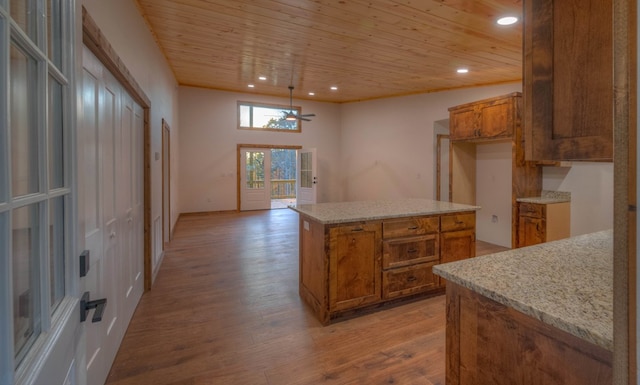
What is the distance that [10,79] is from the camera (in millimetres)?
573

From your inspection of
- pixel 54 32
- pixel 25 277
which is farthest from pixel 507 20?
pixel 25 277

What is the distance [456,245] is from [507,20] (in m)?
2.60

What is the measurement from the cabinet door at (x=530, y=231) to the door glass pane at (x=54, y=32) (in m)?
4.78

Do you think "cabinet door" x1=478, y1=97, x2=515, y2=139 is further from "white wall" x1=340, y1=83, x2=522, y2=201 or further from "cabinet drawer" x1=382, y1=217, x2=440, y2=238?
"cabinet drawer" x1=382, y1=217, x2=440, y2=238

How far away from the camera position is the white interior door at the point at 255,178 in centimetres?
832

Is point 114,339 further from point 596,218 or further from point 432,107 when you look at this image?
point 432,107

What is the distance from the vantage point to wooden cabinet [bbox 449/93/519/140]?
157 inches

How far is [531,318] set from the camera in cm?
95

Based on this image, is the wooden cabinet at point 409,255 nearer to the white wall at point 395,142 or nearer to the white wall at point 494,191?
the white wall at point 494,191

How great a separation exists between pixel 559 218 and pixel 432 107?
3501mm

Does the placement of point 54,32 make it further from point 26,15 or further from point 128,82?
point 128,82

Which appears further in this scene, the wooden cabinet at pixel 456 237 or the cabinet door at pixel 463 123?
the cabinet door at pixel 463 123

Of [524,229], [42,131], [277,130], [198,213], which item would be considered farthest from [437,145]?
[42,131]

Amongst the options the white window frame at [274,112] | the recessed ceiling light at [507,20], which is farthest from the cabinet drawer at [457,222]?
the white window frame at [274,112]
